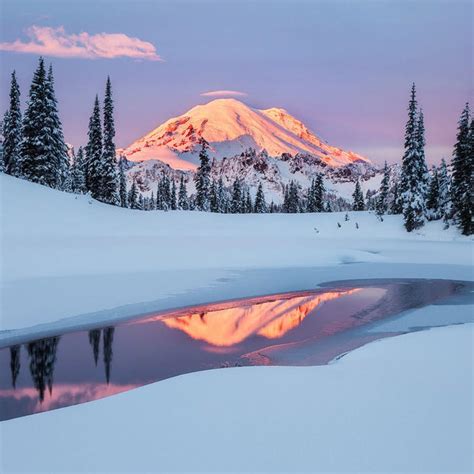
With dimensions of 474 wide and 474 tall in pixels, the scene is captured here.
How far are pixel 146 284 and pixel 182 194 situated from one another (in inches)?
3085

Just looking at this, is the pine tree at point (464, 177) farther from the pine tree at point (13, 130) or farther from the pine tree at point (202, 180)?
the pine tree at point (13, 130)

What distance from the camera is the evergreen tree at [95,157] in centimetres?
5367

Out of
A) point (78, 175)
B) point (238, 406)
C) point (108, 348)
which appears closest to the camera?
point (238, 406)

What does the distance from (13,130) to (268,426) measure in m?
55.4

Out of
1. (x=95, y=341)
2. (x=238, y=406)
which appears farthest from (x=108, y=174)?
(x=238, y=406)

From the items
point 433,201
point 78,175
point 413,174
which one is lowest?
point 433,201

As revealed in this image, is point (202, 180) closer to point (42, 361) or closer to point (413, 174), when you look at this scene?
point (413, 174)

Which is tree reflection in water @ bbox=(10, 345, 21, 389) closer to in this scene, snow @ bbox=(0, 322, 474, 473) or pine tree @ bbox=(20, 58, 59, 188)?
snow @ bbox=(0, 322, 474, 473)

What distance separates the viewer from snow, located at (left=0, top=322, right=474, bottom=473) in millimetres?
4898

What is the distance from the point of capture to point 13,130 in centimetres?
5309

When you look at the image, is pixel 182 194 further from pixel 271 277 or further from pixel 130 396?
pixel 130 396

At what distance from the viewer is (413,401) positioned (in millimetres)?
6469

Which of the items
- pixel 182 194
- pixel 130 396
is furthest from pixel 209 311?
pixel 182 194

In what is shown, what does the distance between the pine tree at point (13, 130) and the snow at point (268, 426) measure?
5188cm
